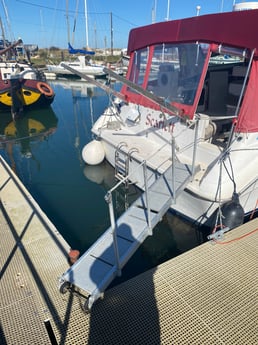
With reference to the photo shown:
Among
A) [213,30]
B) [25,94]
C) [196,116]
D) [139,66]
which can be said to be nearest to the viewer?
[213,30]

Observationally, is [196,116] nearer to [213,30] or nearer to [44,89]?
[213,30]

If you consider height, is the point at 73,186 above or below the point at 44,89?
below

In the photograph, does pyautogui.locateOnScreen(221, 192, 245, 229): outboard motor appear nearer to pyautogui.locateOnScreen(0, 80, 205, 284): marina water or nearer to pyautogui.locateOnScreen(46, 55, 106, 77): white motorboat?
pyautogui.locateOnScreen(0, 80, 205, 284): marina water

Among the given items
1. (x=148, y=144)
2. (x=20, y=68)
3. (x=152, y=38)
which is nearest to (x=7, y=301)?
(x=148, y=144)

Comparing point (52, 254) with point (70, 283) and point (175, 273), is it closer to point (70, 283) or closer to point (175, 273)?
point (70, 283)

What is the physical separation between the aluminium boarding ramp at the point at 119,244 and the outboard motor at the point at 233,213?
0.88 meters

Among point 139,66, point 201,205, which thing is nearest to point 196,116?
point 201,205

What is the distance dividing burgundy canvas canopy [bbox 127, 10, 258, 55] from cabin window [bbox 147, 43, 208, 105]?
0.62 feet

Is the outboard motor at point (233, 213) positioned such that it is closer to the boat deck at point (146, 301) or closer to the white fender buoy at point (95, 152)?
the boat deck at point (146, 301)

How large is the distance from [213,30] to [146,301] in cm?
497

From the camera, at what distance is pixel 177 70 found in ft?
20.6

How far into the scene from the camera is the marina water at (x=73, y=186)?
569cm

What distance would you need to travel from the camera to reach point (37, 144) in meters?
12.3

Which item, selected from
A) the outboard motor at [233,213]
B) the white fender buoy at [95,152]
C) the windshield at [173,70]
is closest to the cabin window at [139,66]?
the windshield at [173,70]
